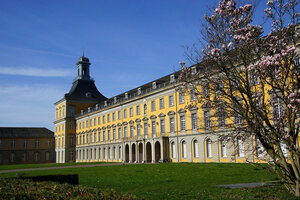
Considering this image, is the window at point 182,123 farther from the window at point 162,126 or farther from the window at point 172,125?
the window at point 162,126

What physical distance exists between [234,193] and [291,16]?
6.38 meters

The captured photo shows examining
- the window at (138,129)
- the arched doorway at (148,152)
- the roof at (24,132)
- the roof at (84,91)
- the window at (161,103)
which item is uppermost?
the roof at (84,91)

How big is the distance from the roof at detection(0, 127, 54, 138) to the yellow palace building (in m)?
9.22

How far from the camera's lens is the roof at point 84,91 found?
76.4m

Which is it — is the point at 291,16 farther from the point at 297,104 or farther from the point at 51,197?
the point at 51,197

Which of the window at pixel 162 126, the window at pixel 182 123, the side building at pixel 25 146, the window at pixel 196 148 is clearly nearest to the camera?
the window at pixel 196 148

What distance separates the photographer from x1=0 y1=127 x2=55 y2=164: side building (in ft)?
272

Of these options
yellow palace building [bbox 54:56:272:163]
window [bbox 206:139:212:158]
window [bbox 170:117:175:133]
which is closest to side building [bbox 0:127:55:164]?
yellow palace building [bbox 54:56:272:163]

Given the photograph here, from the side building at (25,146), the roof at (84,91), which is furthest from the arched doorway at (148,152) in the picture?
the side building at (25,146)

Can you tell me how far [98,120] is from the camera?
6469cm

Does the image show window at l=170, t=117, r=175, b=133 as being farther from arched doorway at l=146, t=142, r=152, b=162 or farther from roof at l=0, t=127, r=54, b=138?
roof at l=0, t=127, r=54, b=138

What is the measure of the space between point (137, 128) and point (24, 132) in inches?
1903

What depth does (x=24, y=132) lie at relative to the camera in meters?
86.3

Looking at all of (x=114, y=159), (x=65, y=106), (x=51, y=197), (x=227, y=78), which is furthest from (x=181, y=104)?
(x=65, y=106)
